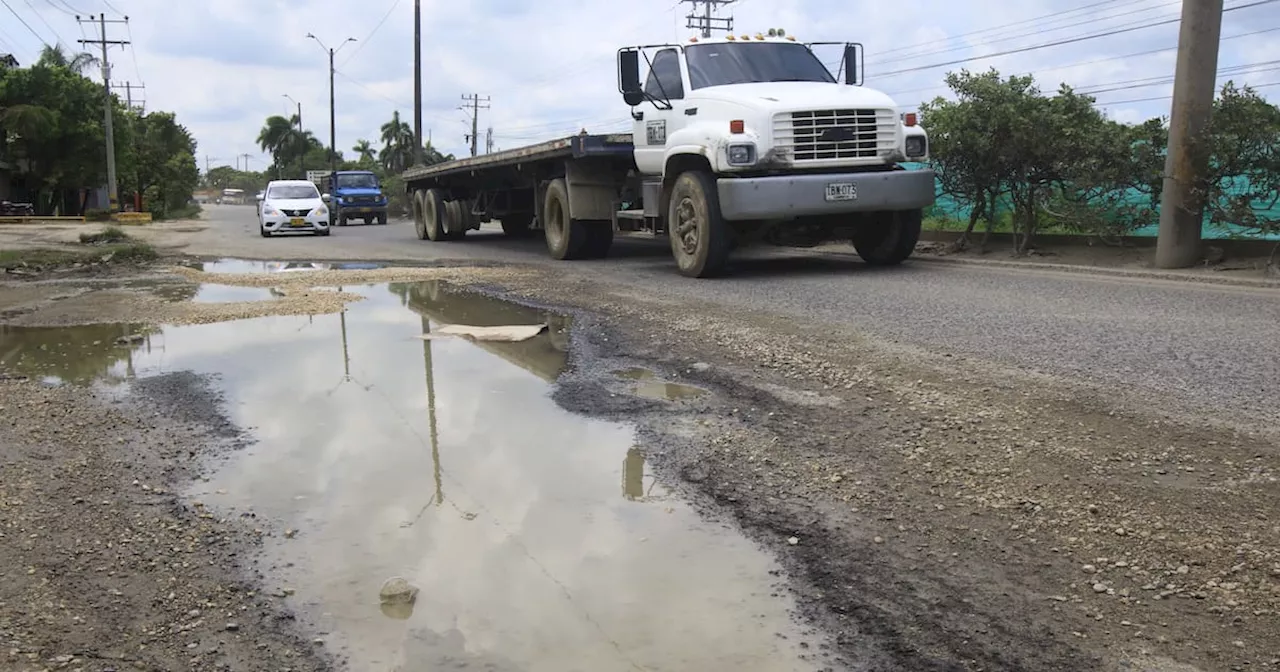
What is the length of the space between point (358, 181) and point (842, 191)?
2928 centimetres

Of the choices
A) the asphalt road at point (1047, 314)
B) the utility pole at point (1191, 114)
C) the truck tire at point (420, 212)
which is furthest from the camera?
the truck tire at point (420, 212)

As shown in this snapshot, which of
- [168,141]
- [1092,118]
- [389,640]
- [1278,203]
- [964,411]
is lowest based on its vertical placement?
[389,640]

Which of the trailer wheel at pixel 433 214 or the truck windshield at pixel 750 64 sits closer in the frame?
the truck windshield at pixel 750 64

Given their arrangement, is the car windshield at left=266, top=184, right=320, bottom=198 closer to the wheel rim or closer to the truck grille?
the wheel rim

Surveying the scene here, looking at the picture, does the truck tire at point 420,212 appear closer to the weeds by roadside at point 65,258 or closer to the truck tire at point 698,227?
the weeds by roadside at point 65,258

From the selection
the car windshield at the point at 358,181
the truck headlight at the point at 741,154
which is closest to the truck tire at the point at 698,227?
the truck headlight at the point at 741,154

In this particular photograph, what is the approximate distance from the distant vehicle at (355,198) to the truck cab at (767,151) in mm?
25175

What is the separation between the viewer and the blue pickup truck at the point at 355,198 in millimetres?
35438

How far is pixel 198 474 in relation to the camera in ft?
13.6

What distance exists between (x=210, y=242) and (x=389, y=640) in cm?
2009

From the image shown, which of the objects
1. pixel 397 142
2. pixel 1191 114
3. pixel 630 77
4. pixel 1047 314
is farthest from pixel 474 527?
pixel 397 142

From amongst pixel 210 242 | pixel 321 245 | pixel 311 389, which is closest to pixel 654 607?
pixel 311 389

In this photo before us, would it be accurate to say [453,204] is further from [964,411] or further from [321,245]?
[964,411]

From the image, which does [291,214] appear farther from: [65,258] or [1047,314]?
[1047,314]
